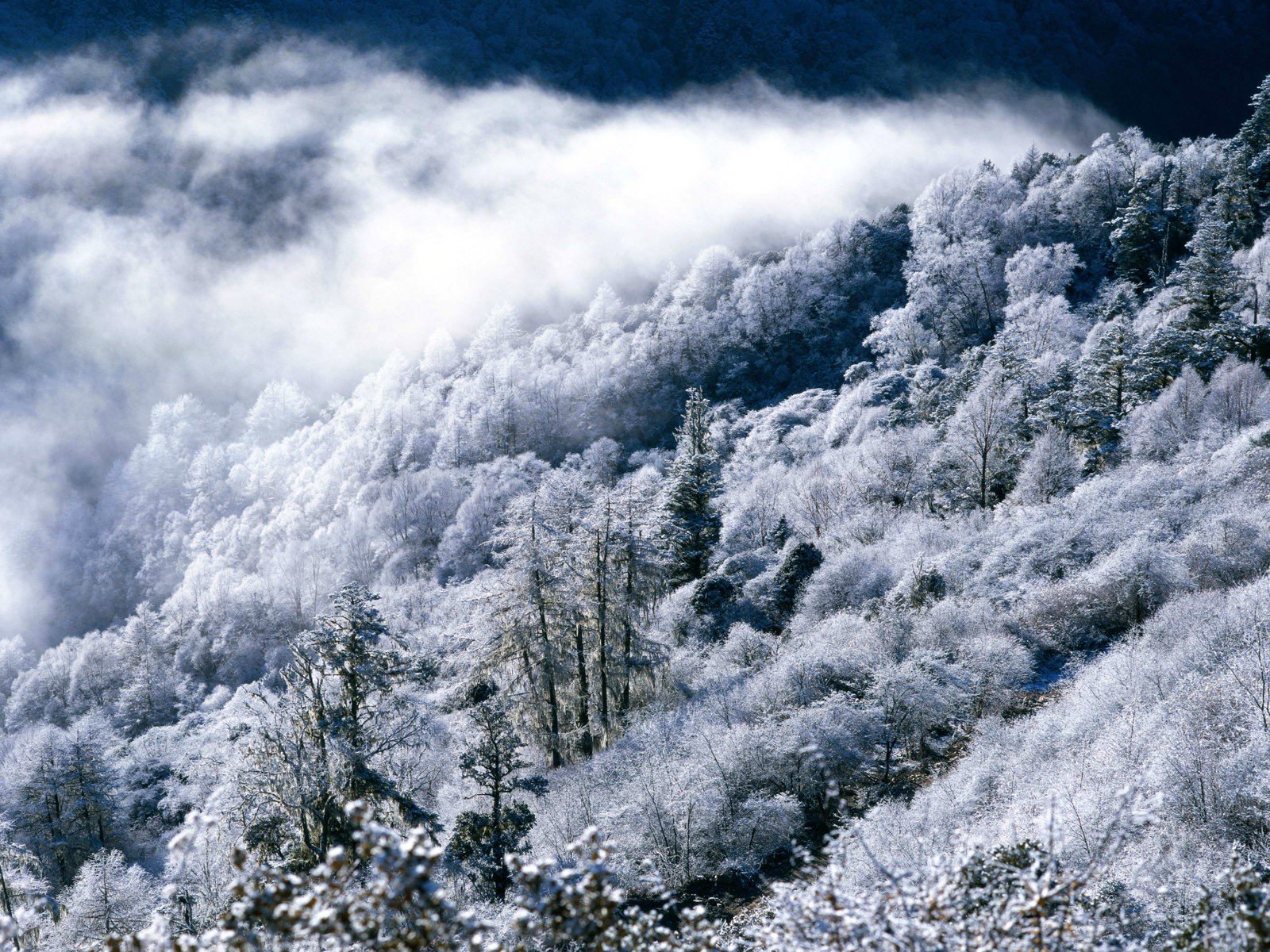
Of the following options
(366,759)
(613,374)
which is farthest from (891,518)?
(613,374)

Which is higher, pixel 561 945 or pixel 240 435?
pixel 561 945

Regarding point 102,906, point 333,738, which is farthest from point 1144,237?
point 102,906

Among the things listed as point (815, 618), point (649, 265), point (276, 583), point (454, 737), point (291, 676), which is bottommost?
point (276, 583)

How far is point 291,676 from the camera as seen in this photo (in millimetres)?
22078

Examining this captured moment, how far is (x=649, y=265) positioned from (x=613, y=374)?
53.8 meters

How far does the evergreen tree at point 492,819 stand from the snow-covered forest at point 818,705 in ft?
0.36

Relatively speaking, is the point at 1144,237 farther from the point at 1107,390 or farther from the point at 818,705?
the point at 818,705

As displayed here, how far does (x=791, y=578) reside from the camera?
32.0 metres

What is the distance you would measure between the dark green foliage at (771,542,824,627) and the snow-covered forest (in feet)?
0.57

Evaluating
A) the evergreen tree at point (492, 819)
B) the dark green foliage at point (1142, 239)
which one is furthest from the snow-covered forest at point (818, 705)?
the dark green foliage at point (1142, 239)

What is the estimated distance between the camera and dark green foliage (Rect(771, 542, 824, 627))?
31516 mm

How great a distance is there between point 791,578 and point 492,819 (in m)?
17.5

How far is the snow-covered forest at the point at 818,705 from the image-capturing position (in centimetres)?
581

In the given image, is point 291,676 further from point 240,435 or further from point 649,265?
point 240,435
